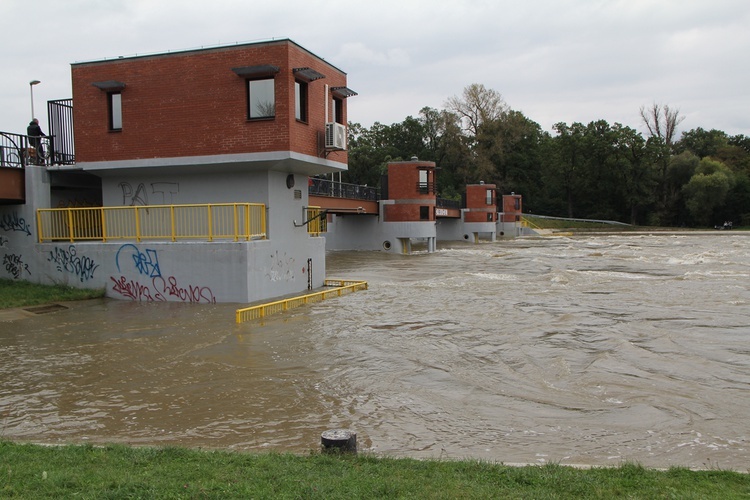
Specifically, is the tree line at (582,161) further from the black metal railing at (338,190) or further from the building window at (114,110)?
the building window at (114,110)

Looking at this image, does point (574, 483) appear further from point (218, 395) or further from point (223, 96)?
point (223, 96)

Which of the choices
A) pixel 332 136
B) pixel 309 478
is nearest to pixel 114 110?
pixel 332 136

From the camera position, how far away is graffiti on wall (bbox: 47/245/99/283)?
1938 cm

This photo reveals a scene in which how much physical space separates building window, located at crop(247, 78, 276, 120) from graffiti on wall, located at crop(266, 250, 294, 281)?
4440 mm

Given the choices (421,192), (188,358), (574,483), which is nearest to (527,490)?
(574,483)

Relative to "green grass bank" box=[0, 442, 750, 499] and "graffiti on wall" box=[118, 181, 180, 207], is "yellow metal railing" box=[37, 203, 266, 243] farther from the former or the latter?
"green grass bank" box=[0, 442, 750, 499]

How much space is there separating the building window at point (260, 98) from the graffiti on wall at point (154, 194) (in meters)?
3.98

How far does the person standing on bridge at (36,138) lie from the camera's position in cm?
2092

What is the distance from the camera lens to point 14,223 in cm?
2012

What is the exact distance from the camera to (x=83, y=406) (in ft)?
28.9

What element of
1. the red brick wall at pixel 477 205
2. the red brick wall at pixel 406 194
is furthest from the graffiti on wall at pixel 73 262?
the red brick wall at pixel 477 205

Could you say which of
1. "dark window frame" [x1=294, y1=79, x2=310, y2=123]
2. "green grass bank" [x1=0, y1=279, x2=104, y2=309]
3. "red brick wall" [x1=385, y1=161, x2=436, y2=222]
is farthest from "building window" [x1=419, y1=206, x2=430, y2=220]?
"green grass bank" [x1=0, y1=279, x2=104, y2=309]

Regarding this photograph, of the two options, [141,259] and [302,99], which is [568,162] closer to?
[302,99]

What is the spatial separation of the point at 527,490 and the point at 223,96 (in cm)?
1693
